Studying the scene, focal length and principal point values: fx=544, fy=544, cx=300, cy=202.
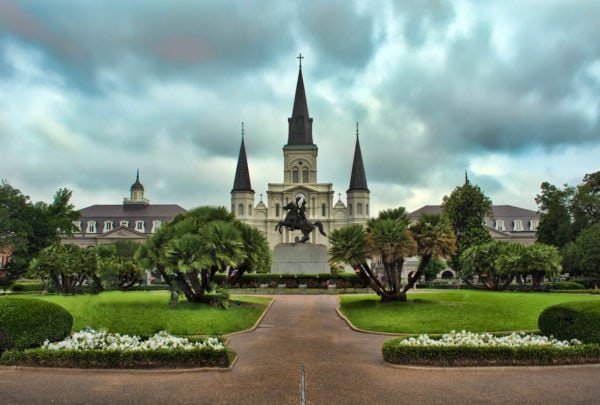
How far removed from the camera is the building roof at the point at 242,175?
10406 centimetres

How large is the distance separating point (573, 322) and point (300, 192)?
92.1 meters

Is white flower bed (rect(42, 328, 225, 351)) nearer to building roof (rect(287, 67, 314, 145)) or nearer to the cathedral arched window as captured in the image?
building roof (rect(287, 67, 314, 145))

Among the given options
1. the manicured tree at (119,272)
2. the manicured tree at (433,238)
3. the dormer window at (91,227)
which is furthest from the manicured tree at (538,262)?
the dormer window at (91,227)

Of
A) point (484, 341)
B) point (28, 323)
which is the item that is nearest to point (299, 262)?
point (484, 341)

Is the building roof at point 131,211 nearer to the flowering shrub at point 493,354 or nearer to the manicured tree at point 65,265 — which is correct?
the manicured tree at point 65,265

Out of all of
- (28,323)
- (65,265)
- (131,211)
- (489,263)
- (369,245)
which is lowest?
(28,323)

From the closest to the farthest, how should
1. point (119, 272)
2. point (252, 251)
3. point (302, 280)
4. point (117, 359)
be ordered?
point (117, 359)
point (252, 251)
point (302, 280)
point (119, 272)

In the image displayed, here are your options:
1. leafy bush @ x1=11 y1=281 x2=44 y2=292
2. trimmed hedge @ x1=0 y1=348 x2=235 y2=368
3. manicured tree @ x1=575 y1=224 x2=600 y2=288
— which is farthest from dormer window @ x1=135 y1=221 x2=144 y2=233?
trimmed hedge @ x1=0 y1=348 x2=235 y2=368

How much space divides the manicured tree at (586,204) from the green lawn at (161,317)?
4796 cm

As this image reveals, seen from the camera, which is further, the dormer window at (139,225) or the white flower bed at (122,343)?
the dormer window at (139,225)

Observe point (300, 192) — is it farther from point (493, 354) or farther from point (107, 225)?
point (493, 354)

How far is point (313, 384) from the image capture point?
11.6 meters

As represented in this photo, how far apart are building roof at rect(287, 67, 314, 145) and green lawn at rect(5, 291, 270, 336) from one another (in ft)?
278

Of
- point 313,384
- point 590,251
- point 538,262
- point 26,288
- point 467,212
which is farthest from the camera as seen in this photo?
point 467,212
